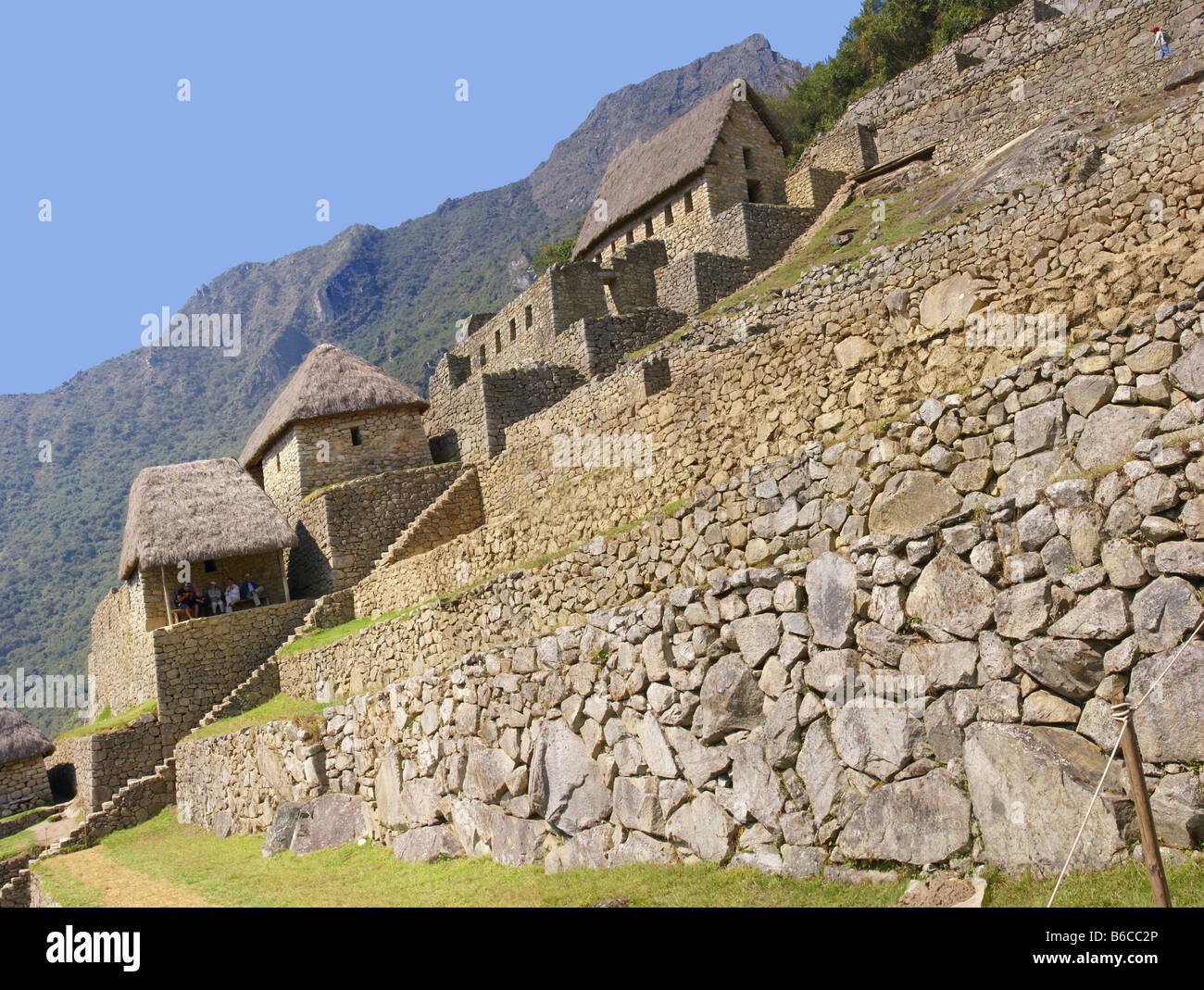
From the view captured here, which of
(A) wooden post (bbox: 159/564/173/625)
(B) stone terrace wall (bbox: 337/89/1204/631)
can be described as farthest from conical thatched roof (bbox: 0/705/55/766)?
(B) stone terrace wall (bbox: 337/89/1204/631)

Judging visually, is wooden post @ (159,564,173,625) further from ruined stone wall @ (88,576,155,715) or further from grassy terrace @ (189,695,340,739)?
grassy terrace @ (189,695,340,739)

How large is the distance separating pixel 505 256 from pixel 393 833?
65954 mm

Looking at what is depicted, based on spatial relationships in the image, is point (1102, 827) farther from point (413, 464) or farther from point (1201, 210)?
point (413, 464)

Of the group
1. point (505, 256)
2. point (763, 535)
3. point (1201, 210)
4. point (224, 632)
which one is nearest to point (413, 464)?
point (224, 632)

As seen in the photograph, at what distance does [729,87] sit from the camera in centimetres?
2592

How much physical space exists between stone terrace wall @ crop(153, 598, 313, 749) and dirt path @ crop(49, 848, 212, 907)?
2937 millimetres

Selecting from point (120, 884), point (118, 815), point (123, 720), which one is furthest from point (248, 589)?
point (120, 884)

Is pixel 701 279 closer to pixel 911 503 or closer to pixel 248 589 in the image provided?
pixel 248 589

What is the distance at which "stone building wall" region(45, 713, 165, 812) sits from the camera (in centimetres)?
1722

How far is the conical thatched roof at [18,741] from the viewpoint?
21078 mm

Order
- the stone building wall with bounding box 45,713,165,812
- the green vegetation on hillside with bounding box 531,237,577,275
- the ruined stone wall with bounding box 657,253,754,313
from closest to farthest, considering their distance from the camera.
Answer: the stone building wall with bounding box 45,713,165,812, the ruined stone wall with bounding box 657,253,754,313, the green vegetation on hillside with bounding box 531,237,577,275

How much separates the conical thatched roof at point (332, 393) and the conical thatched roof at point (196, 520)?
184cm

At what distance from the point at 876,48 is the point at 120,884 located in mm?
30488

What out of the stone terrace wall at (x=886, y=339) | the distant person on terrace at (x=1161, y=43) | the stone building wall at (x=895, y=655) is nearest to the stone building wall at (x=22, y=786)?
the stone terrace wall at (x=886, y=339)
